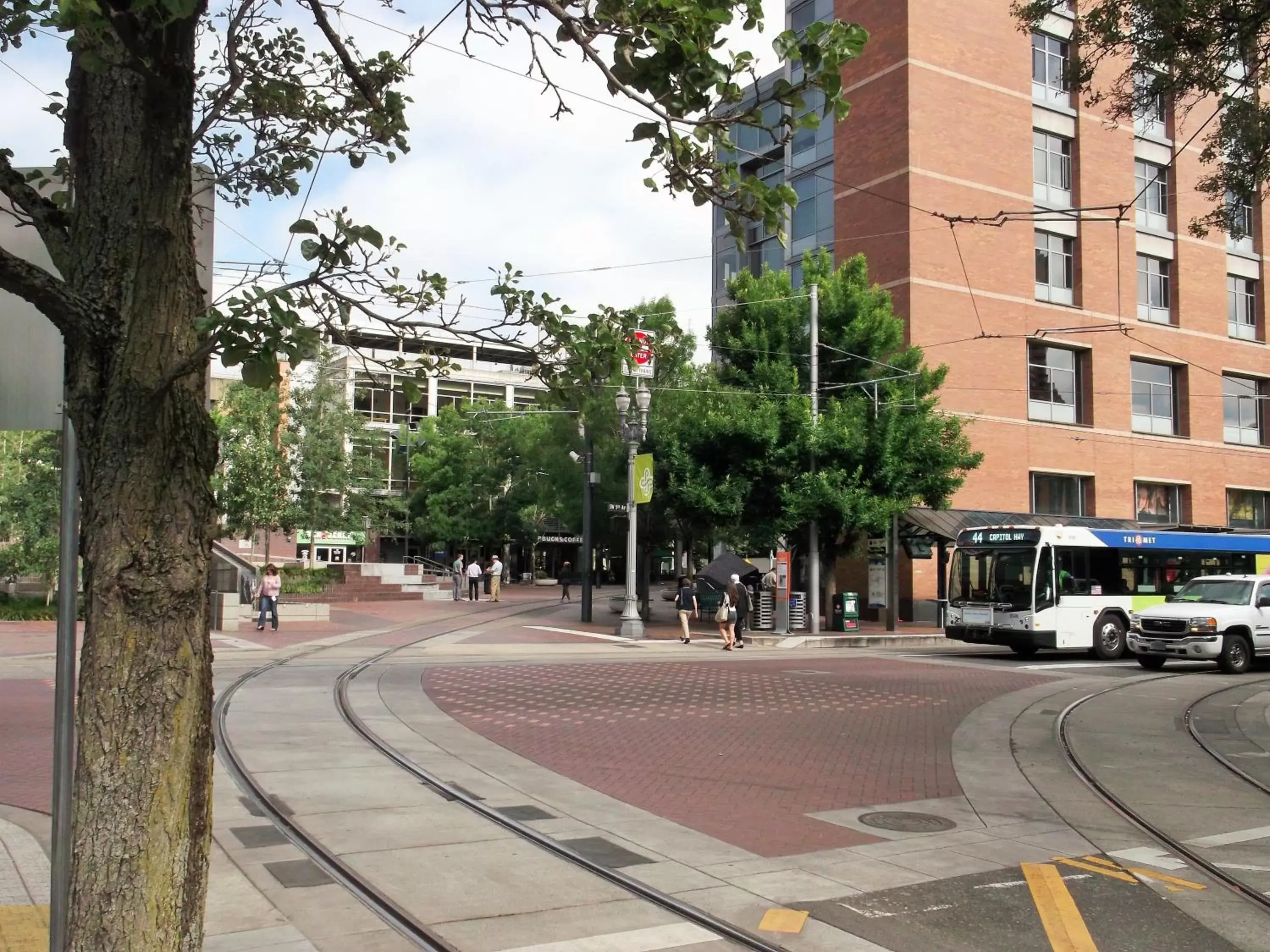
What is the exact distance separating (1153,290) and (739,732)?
34715 mm

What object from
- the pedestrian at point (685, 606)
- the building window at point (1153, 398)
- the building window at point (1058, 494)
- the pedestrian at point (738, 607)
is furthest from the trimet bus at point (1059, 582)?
the building window at point (1153, 398)

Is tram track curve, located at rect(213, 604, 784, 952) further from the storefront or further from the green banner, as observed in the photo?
the storefront

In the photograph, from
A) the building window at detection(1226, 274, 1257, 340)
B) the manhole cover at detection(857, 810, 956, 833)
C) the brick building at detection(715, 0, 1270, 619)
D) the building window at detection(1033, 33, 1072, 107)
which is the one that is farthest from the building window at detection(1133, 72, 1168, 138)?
the building window at detection(1226, 274, 1257, 340)

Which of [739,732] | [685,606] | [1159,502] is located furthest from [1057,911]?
[1159,502]

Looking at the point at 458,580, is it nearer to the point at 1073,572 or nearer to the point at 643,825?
the point at 1073,572

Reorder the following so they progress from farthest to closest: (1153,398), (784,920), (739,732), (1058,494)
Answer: (1153,398)
(1058,494)
(739,732)
(784,920)

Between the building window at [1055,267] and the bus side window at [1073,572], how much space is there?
16.4 m

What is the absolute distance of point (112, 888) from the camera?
10.3 feet

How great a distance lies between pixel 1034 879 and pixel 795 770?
3.59m

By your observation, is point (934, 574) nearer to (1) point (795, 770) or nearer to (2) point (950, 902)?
(1) point (795, 770)

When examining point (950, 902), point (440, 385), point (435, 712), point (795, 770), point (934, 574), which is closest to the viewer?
point (440, 385)

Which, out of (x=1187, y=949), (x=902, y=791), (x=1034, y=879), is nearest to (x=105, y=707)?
(x=1187, y=949)

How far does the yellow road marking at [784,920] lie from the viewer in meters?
5.71

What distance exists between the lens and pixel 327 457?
37.9 meters
